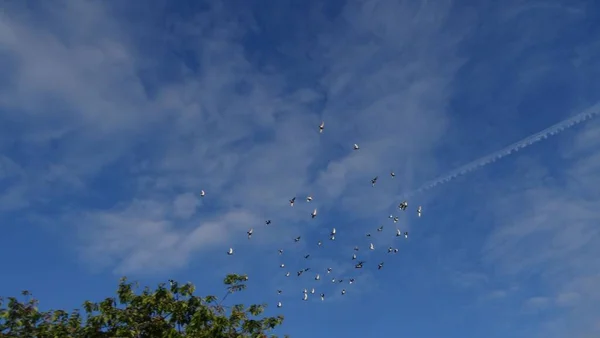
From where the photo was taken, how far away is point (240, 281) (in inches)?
1164

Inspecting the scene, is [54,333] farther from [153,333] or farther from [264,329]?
[264,329]

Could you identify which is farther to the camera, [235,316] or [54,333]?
[235,316]

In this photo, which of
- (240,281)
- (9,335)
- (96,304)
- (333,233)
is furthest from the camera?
(333,233)

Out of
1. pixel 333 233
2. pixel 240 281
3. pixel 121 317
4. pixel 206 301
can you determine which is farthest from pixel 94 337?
pixel 333 233

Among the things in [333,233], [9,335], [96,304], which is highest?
[333,233]

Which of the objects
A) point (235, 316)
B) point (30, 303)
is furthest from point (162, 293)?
point (30, 303)

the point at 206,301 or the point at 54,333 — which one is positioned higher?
the point at 206,301

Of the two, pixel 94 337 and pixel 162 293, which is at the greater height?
pixel 162 293

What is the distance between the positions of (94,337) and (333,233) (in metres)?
14.5

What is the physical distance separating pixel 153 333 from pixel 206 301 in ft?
9.43

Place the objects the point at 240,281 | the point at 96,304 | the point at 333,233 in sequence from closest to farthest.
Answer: the point at 96,304, the point at 240,281, the point at 333,233

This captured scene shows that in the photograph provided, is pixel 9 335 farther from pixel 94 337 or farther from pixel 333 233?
pixel 333 233

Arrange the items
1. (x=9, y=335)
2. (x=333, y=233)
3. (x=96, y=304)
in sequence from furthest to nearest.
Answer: (x=333, y=233) → (x=96, y=304) → (x=9, y=335)

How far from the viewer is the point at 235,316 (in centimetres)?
2759
